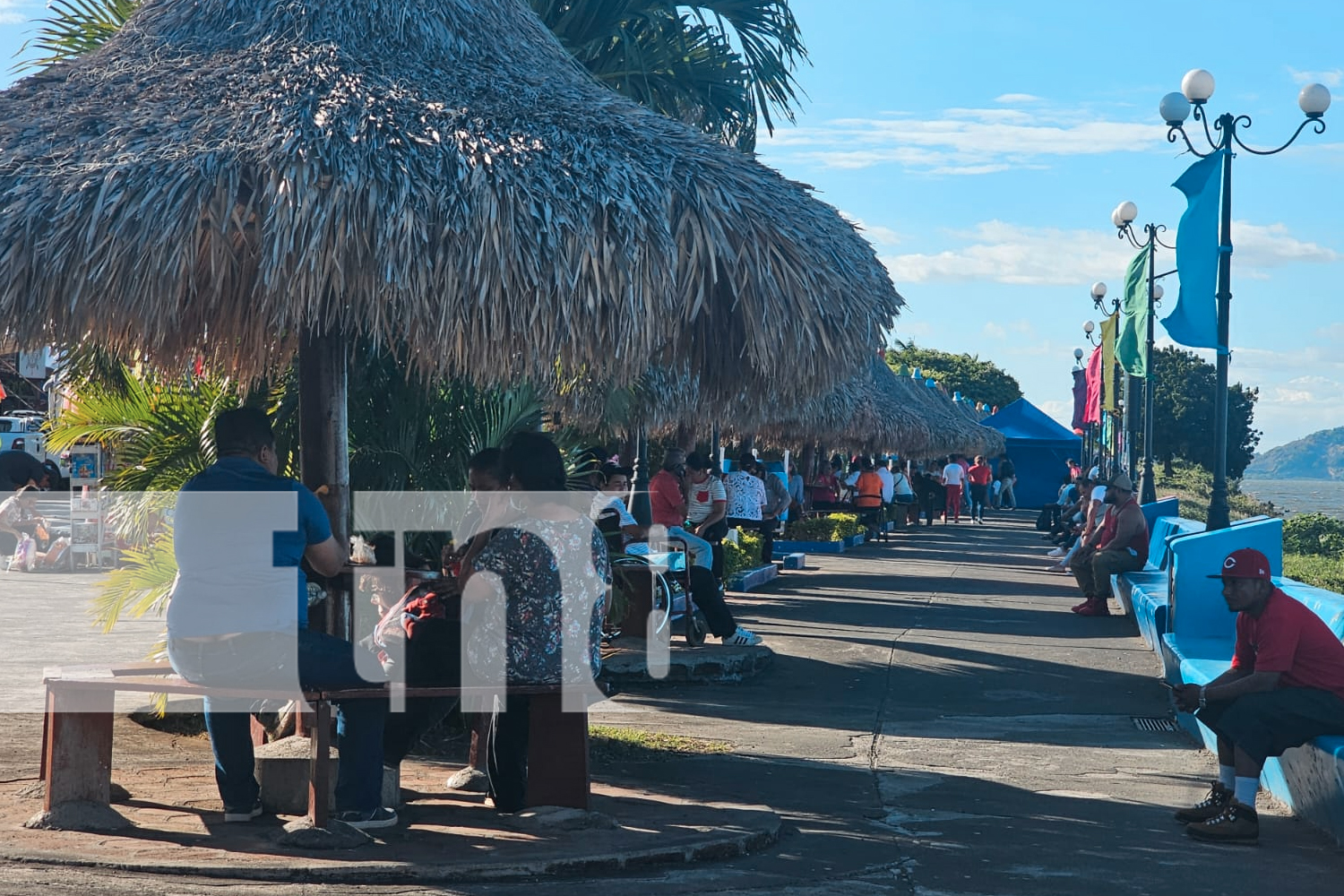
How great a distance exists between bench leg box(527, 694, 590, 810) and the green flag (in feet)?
51.6

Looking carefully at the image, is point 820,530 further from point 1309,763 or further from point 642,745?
point 1309,763

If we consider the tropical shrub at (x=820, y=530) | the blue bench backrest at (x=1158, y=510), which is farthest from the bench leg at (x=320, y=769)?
the tropical shrub at (x=820, y=530)

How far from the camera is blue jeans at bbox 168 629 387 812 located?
5.40 metres

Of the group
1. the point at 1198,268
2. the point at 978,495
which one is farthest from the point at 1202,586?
the point at 978,495

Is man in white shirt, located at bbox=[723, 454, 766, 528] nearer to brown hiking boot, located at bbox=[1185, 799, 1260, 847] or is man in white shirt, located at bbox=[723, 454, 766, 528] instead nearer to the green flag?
the green flag

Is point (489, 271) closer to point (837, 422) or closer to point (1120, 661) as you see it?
point (1120, 661)

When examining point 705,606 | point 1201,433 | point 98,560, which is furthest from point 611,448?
point 1201,433

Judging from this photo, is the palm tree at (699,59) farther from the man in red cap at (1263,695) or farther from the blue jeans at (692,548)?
the man in red cap at (1263,695)

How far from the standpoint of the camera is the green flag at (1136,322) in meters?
19.8

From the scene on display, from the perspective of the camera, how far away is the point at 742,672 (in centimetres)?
1055

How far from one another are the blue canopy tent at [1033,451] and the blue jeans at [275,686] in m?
51.8

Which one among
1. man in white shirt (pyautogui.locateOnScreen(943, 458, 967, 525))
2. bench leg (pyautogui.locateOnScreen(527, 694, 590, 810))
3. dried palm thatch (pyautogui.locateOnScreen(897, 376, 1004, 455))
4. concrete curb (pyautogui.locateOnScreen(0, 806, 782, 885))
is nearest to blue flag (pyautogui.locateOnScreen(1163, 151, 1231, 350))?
bench leg (pyautogui.locateOnScreen(527, 694, 590, 810))

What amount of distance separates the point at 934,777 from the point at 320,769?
3422 millimetres

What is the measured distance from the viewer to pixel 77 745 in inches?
218
